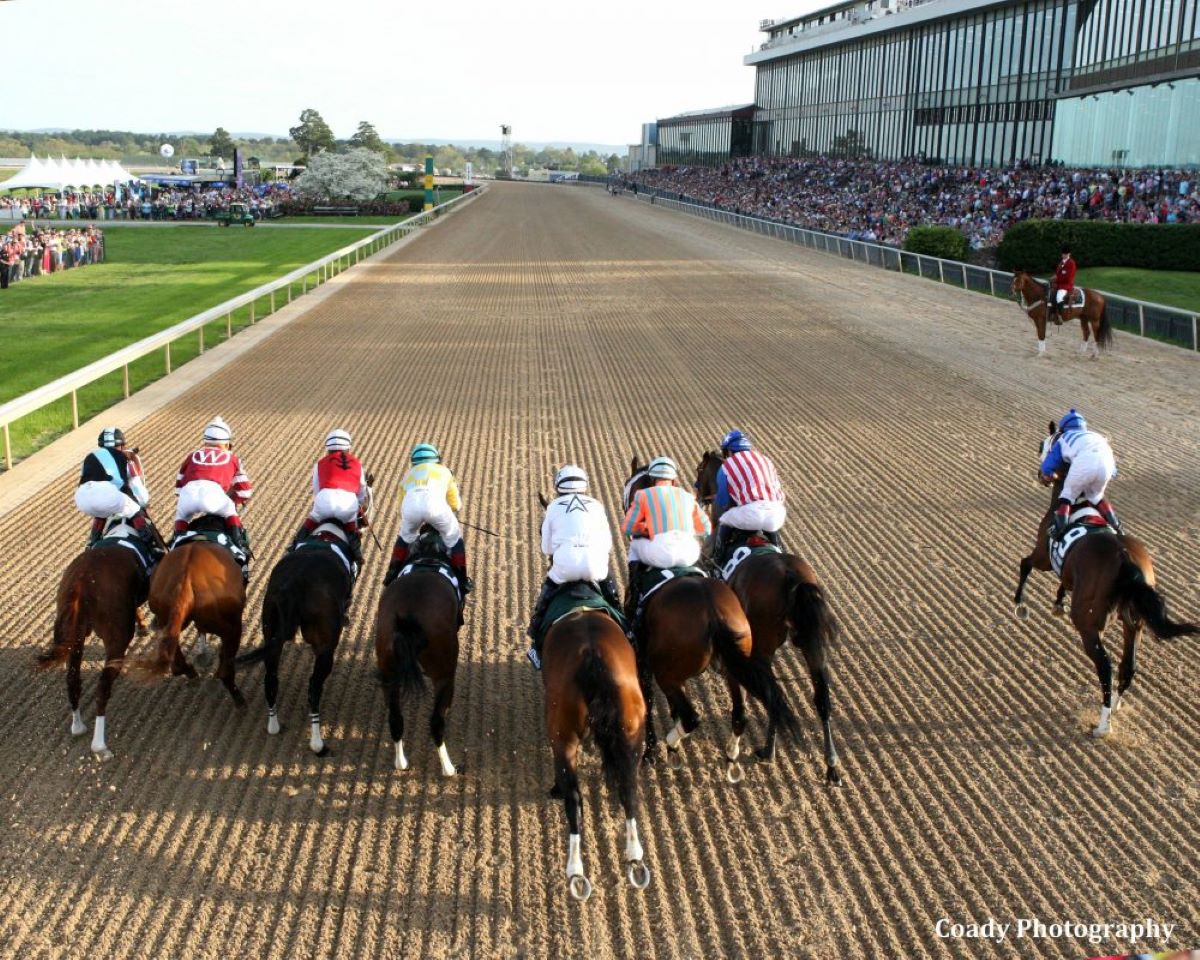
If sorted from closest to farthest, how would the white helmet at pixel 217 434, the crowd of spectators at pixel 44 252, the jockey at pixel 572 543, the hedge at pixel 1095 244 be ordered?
the jockey at pixel 572 543
the white helmet at pixel 217 434
the crowd of spectators at pixel 44 252
the hedge at pixel 1095 244

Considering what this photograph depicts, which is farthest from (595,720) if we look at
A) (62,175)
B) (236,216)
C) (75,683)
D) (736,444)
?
(62,175)

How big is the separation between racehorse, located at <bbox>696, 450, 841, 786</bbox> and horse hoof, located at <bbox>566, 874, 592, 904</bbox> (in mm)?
1433

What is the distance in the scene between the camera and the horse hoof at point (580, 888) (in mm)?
4645

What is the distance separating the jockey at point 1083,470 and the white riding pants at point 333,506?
169 inches

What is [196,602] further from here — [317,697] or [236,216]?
[236,216]

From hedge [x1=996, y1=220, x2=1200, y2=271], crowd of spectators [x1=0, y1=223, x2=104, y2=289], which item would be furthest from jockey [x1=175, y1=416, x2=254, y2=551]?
hedge [x1=996, y1=220, x2=1200, y2=271]

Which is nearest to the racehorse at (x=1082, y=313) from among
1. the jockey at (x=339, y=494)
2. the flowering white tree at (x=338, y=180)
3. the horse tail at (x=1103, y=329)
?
the horse tail at (x=1103, y=329)

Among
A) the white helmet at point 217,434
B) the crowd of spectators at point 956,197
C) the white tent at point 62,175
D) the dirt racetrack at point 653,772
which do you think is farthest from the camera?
the white tent at point 62,175

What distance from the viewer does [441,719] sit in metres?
5.57

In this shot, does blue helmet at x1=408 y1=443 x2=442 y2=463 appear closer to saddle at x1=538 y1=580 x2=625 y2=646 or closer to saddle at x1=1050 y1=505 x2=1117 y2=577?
saddle at x1=538 y1=580 x2=625 y2=646

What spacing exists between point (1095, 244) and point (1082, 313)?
38.4ft

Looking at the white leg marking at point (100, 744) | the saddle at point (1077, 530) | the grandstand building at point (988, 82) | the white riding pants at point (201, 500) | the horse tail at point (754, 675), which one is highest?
the grandstand building at point (988, 82)

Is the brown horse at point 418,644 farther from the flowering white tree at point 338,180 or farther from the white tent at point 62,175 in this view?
the flowering white tree at point 338,180

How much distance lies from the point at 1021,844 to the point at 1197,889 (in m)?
0.72
